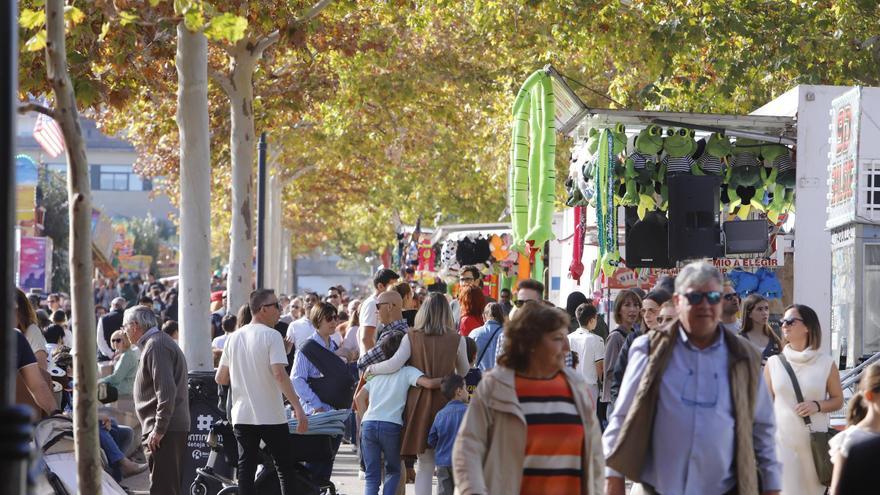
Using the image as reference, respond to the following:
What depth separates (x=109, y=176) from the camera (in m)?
114

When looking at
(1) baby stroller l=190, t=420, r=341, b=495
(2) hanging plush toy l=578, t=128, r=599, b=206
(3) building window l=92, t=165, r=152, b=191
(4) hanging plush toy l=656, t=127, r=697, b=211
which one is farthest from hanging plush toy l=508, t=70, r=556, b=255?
(3) building window l=92, t=165, r=152, b=191

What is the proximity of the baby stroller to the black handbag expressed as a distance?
3.63 meters

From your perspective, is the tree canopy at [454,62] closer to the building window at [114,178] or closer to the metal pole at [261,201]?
the metal pole at [261,201]

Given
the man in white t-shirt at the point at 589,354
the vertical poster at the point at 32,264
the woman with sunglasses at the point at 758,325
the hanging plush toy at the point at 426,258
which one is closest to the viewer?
the woman with sunglasses at the point at 758,325

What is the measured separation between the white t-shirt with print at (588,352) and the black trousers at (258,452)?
2.94 meters

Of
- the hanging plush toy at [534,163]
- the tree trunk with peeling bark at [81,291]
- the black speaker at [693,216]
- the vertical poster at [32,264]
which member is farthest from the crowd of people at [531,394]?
the vertical poster at [32,264]

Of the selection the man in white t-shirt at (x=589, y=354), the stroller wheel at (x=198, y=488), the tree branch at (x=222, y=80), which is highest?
the tree branch at (x=222, y=80)

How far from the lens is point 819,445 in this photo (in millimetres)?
8852

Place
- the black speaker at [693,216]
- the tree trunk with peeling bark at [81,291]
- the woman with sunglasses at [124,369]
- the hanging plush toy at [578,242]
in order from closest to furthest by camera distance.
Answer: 1. the tree trunk with peeling bark at [81,291]
2. the woman with sunglasses at [124,369]
3. the black speaker at [693,216]
4. the hanging plush toy at [578,242]

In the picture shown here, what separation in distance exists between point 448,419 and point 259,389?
4.53 feet

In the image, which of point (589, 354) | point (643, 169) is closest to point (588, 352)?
point (589, 354)

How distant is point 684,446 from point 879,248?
7.60 meters

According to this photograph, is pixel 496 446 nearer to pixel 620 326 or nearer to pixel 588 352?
pixel 620 326

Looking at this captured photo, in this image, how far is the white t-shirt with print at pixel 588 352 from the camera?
12430 millimetres
